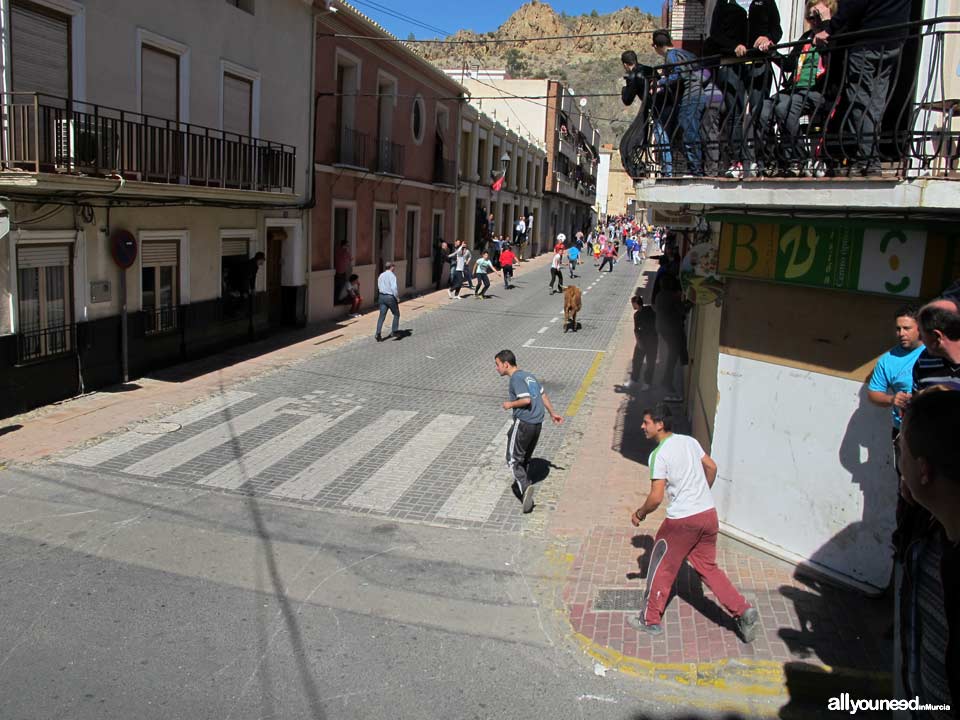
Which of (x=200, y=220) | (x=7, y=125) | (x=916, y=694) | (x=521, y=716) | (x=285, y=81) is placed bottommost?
(x=521, y=716)

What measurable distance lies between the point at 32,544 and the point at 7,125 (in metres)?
5.87

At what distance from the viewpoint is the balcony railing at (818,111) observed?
5.27 m

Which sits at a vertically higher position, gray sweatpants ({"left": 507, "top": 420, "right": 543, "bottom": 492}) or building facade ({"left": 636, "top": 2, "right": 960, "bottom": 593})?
building facade ({"left": 636, "top": 2, "right": 960, "bottom": 593})

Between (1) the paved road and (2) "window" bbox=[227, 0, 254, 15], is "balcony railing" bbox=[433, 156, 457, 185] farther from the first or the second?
(1) the paved road

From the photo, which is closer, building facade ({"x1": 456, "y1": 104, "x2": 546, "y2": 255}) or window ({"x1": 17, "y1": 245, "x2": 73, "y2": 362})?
window ({"x1": 17, "y1": 245, "x2": 73, "y2": 362})

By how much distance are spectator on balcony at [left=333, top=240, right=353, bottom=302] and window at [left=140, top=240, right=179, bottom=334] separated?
262 inches

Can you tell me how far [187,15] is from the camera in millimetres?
13781

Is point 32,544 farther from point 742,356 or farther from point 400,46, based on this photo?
point 400,46

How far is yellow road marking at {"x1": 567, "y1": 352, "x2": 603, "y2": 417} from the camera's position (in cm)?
1244

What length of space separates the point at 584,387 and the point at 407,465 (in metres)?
5.34

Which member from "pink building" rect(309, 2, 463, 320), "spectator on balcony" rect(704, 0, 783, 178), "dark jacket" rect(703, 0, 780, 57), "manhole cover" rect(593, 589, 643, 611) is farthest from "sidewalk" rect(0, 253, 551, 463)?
"dark jacket" rect(703, 0, 780, 57)

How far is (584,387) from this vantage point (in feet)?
45.8

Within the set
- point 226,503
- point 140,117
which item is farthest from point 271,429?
point 140,117

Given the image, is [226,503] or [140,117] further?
[140,117]
